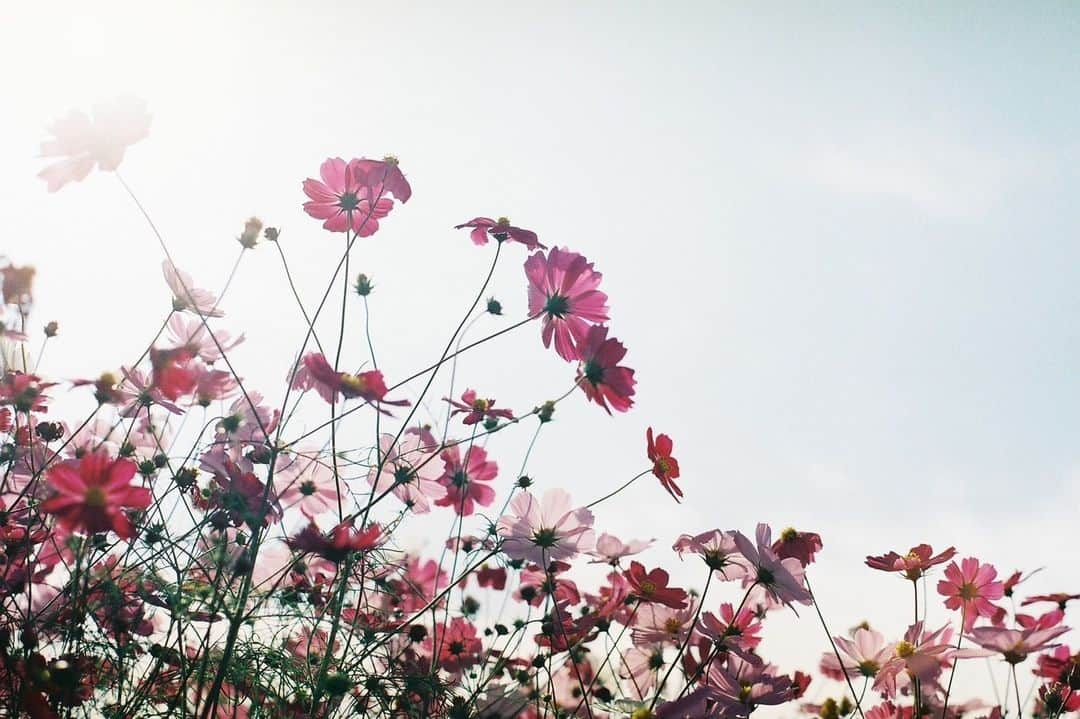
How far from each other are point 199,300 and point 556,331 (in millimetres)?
613

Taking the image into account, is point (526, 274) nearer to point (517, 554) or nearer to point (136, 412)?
point (517, 554)

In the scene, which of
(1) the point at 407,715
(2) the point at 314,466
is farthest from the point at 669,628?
(2) the point at 314,466

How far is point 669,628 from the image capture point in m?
1.58

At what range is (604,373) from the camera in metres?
1.29

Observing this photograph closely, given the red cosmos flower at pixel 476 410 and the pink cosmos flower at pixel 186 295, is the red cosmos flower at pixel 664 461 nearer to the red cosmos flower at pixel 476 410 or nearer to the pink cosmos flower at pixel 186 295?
the red cosmos flower at pixel 476 410

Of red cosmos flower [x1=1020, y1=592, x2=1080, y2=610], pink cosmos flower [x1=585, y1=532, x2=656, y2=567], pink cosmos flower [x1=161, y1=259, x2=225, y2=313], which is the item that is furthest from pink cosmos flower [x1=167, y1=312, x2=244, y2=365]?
red cosmos flower [x1=1020, y1=592, x2=1080, y2=610]

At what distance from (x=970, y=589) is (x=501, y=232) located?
108cm

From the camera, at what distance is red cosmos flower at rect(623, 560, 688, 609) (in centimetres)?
141

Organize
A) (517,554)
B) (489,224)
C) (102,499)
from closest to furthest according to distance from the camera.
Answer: (102,499)
(489,224)
(517,554)

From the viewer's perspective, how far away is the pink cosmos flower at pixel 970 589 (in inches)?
61.0

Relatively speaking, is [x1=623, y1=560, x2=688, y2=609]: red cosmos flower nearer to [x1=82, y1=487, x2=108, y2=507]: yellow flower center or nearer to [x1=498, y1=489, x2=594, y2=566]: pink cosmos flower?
[x1=498, y1=489, x2=594, y2=566]: pink cosmos flower

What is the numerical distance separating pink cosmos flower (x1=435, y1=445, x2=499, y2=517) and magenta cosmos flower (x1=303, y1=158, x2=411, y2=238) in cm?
43

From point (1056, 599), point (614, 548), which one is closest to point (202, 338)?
point (614, 548)

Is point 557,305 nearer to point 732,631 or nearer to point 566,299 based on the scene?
point 566,299
